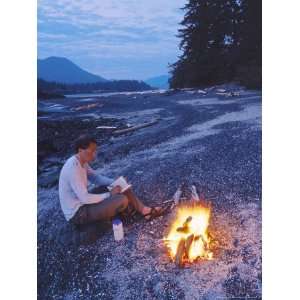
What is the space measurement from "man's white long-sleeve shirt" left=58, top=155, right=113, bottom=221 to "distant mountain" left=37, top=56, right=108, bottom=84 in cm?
101

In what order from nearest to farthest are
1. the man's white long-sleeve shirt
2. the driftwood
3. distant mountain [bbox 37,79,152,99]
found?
the man's white long-sleeve shirt < distant mountain [bbox 37,79,152,99] < the driftwood

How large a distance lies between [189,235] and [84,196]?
33.3 inches

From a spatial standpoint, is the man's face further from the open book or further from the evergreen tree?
the evergreen tree

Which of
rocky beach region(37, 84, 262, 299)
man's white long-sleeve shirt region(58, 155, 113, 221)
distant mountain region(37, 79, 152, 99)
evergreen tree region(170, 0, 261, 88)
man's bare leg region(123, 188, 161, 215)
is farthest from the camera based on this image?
distant mountain region(37, 79, 152, 99)

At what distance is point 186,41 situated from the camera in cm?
415

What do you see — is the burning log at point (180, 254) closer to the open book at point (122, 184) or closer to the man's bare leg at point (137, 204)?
the man's bare leg at point (137, 204)

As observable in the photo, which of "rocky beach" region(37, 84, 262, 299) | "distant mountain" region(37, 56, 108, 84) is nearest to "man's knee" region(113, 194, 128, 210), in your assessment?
"rocky beach" region(37, 84, 262, 299)

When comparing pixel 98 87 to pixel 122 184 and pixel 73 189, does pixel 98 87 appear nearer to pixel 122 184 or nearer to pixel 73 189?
pixel 122 184

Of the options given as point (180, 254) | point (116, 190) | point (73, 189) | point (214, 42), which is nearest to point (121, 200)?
point (116, 190)

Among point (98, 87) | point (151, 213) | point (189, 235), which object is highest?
point (98, 87)

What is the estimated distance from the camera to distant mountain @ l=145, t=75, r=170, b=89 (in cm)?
430

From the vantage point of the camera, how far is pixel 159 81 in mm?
4324
